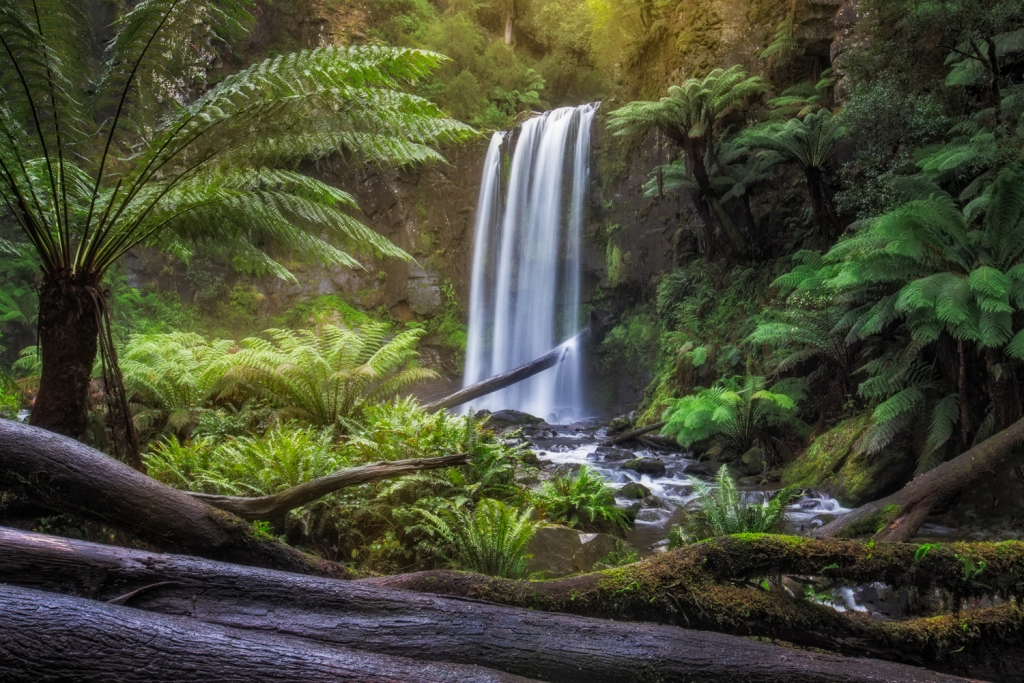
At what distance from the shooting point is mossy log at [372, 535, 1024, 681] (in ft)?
6.15

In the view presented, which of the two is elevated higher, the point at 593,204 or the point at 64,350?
the point at 593,204

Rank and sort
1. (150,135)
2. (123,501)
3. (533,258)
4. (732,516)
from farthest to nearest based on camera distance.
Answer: (533,258), (150,135), (732,516), (123,501)

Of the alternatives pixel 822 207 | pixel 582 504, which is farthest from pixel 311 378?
pixel 822 207

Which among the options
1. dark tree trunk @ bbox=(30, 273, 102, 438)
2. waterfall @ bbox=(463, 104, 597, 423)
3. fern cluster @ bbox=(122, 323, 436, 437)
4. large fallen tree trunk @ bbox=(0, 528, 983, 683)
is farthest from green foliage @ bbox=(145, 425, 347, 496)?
waterfall @ bbox=(463, 104, 597, 423)

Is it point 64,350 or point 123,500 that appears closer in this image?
point 123,500

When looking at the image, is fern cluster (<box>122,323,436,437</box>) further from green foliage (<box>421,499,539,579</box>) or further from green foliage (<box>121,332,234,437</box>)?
green foliage (<box>421,499,539,579</box>)

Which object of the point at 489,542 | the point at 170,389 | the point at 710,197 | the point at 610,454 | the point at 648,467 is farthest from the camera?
the point at 710,197

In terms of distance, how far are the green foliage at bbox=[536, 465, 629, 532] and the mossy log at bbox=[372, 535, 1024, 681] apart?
2.40 meters

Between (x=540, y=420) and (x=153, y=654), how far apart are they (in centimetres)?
937

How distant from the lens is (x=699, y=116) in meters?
8.80

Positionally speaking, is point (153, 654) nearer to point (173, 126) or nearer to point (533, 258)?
point (173, 126)

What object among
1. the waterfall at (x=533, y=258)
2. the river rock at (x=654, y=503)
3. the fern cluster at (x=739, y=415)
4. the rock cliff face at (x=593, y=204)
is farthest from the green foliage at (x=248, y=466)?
the waterfall at (x=533, y=258)

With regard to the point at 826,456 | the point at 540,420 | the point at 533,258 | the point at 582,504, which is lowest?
the point at 582,504

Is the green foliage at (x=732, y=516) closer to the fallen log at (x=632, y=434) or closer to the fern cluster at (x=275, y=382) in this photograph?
the fern cluster at (x=275, y=382)
